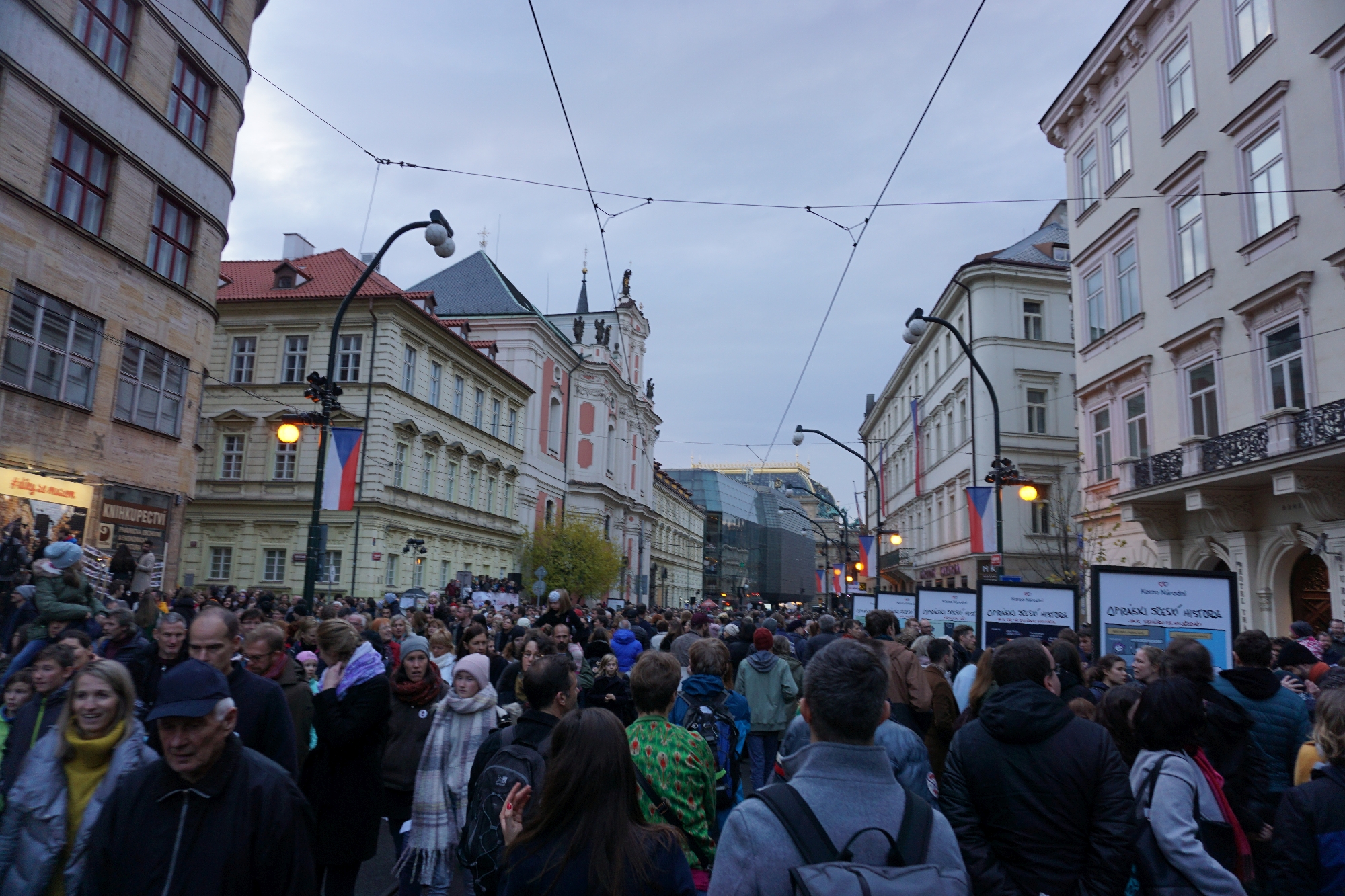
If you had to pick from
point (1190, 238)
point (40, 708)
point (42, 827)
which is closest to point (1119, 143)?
point (1190, 238)

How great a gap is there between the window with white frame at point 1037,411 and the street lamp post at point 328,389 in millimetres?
28810

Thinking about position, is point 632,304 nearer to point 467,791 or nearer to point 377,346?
point 377,346

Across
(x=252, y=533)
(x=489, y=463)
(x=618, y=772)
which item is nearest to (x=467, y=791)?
(x=618, y=772)

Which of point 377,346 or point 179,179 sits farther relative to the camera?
point 377,346

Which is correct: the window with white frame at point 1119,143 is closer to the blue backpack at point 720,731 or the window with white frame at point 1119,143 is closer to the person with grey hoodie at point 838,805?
the blue backpack at point 720,731

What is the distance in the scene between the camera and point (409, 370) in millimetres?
39875

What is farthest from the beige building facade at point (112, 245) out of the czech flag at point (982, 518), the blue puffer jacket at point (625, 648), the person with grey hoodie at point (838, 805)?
the person with grey hoodie at point (838, 805)

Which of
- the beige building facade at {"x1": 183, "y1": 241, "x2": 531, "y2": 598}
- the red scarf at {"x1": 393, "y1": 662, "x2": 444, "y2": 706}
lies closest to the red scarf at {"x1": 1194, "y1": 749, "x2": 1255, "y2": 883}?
the red scarf at {"x1": 393, "y1": 662, "x2": 444, "y2": 706}

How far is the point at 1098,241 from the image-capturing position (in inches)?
989

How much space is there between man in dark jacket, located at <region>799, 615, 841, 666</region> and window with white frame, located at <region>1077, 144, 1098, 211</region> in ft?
57.8

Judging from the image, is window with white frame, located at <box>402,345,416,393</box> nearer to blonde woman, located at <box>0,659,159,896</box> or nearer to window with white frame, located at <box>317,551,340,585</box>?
window with white frame, located at <box>317,551,340,585</box>

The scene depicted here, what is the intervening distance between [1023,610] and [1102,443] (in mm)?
15945

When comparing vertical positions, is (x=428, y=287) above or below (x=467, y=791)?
above

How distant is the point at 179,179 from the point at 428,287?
133 feet
